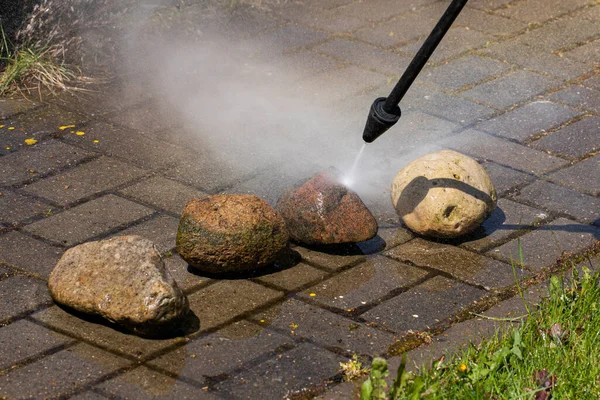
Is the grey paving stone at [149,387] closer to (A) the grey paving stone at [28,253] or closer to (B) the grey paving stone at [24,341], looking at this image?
(B) the grey paving stone at [24,341]

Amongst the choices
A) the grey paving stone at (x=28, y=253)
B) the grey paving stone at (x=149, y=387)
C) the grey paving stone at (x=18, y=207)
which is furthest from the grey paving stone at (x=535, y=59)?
the grey paving stone at (x=149, y=387)

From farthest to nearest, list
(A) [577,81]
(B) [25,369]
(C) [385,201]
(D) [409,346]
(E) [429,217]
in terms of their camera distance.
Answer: (A) [577,81] < (C) [385,201] < (E) [429,217] < (D) [409,346] < (B) [25,369]

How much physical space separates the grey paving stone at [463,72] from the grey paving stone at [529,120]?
48 centimetres

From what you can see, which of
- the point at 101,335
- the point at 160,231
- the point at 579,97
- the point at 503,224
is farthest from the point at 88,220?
the point at 579,97

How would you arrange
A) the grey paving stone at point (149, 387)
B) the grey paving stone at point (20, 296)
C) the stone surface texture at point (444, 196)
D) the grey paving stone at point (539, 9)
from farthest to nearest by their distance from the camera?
the grey paving stone at point (539, 9) < the stone surface texture at point (444, 196) < the grey paving stone at point (20, 296) < the grey paving stone at point (149, 387)

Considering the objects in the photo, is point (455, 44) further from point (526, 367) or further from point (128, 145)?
point (526, 367)

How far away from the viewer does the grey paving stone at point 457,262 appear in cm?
414

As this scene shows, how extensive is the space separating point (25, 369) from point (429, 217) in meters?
1.84

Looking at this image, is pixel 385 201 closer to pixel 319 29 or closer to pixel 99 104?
pixel 99 104

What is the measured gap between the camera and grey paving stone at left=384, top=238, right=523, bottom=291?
4141 mm

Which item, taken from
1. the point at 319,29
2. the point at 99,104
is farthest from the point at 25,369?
the point at 319,29

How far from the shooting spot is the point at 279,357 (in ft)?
11.6

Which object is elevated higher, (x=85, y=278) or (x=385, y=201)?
(x=85, y=278)

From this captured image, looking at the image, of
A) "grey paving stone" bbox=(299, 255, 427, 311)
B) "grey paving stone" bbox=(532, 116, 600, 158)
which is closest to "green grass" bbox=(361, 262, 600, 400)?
"grey paving stone" bbox=(299, 255, 427, 311)
